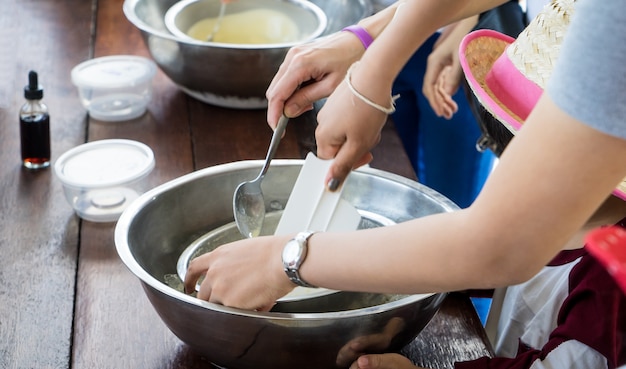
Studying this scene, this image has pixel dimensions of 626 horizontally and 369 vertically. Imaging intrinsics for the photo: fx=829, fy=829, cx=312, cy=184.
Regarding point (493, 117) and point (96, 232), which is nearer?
point (493, 117)

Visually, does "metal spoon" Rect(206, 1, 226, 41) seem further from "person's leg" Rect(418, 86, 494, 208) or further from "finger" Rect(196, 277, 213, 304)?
"finger" Rect(196, 277, 213, 304)

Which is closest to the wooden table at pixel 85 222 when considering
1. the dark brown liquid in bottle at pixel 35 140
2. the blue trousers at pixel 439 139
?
the dark brown liquid in bottle at pixel 35 140

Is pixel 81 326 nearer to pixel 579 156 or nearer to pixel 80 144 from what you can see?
pixel 80 144

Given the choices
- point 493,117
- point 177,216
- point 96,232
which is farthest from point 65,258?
point 493,117

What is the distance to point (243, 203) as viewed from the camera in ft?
3.88

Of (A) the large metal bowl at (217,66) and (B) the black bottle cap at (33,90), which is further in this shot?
(A) the large metal bowl at (217,66)

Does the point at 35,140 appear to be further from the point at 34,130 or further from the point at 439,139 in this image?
the point at 439,139

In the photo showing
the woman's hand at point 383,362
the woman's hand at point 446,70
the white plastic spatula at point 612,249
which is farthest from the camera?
the woman's hand at point 446,70

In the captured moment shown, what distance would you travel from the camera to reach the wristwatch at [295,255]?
0.81m

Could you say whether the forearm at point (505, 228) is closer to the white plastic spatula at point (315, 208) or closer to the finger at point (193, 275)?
the finger at point (193, 275)

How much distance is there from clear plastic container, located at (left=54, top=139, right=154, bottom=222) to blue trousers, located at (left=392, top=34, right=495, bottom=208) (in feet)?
2.57

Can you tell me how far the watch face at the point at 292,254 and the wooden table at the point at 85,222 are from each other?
0.82 ft

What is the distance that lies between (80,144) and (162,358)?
646 mm

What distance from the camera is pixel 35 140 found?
1429 millimetres
